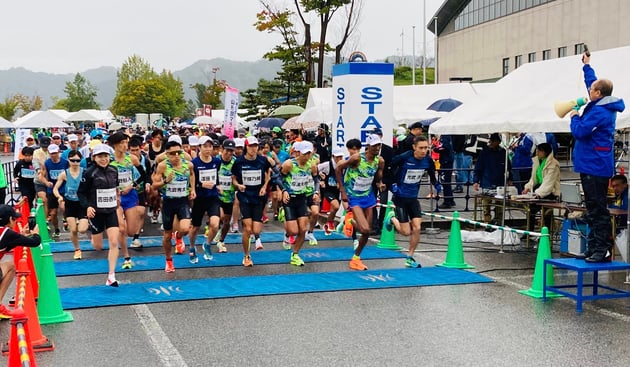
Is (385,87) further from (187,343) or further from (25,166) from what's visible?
(187,343)

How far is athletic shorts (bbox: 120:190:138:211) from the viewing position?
36.7 feet

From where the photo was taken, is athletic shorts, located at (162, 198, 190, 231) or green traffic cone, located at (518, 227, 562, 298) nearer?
green traffic cone, located at (518, 227, 562, 298)

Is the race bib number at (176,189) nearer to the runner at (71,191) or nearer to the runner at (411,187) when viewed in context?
the runner at (71,191)

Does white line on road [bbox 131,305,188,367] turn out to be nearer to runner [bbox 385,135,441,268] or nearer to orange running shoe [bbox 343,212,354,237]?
runner [bbox 385,135,441,268]

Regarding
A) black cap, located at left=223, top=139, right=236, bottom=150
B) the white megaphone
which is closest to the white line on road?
black cap, located at left=223, top=139, right=236, bottom=150

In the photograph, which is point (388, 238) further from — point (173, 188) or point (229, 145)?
point (173, 188)

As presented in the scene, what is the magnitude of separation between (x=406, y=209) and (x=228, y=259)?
9.95 feet

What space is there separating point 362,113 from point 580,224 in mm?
5043

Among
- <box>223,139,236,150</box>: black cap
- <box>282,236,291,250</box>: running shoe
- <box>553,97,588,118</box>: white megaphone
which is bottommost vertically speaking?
<box>282,236,291,250</box>: running shoe

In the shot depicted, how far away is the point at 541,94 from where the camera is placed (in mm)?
11719

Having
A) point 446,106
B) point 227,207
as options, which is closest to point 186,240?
point 227,207

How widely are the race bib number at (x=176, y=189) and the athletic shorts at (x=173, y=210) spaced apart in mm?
75

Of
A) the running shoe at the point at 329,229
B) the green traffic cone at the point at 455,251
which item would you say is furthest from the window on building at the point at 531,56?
the green traffic cone at the point at 455,251

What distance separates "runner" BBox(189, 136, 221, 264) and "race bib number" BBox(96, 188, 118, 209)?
185 cm
